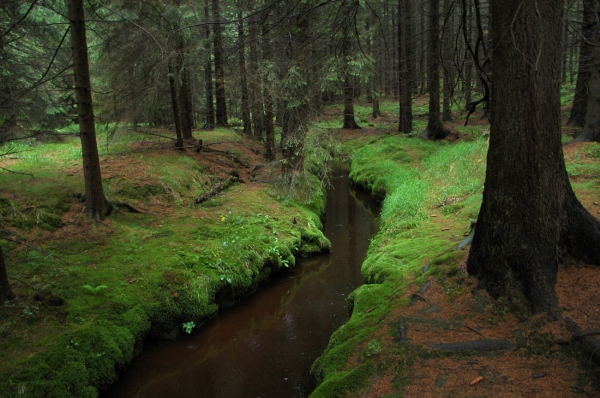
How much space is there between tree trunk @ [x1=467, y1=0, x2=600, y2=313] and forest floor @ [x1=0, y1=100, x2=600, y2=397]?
24 centimetres

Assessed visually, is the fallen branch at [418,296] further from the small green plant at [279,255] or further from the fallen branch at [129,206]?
the fallen branch at [129,206]

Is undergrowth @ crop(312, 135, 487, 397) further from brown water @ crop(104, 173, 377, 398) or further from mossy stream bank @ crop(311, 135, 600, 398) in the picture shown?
brown water @ crop(104, 173, 377, 398)

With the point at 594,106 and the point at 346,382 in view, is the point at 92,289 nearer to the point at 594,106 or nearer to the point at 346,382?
the point at 346,382

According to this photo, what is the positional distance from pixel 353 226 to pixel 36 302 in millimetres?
7790

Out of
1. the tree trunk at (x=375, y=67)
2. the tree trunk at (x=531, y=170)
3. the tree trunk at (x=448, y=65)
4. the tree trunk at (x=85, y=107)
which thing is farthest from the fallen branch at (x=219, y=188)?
the tree trunk at (x=531, y=170)

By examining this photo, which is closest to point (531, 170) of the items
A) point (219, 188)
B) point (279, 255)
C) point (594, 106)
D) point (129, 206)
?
point (279, 255)

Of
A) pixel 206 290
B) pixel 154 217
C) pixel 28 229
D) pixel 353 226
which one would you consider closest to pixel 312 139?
pixel 353 226

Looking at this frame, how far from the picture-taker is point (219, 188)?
11.0 m

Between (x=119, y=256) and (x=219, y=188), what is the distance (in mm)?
4539

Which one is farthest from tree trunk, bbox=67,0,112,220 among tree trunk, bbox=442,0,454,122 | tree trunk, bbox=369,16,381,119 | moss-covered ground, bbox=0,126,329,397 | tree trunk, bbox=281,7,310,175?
tree trunk, bbox=442,0,454,122

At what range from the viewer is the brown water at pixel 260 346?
507cm

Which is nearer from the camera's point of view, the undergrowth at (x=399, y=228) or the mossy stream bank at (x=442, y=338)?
the mossy stream bank at (x=442, y=338)

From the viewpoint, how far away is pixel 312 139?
9.66 m

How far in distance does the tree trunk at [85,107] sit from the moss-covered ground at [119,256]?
0.47m
